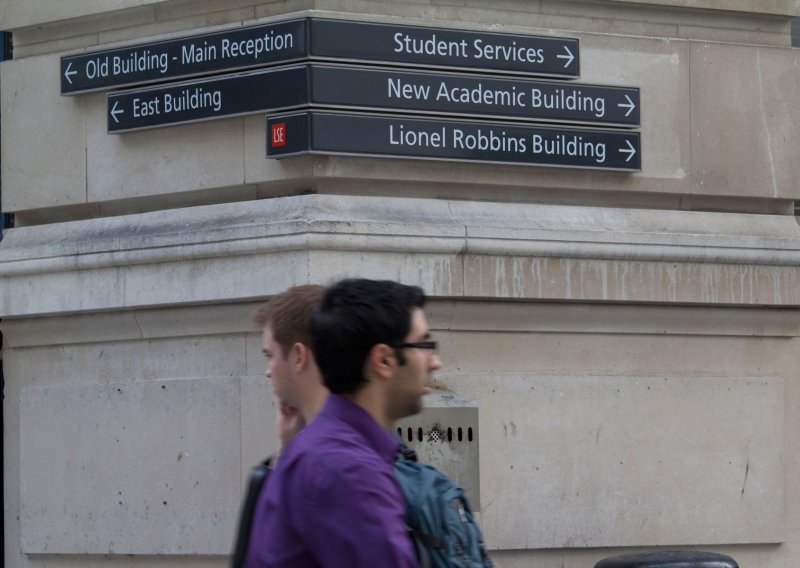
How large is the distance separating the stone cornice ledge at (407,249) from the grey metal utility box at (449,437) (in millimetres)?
489

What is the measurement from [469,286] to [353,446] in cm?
412

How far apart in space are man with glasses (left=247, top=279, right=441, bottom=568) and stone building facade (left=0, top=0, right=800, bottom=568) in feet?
11.9

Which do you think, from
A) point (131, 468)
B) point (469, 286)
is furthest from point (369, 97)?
point (131, 468)

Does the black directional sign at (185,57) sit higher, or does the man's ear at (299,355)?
the black directional sign at (185,57)

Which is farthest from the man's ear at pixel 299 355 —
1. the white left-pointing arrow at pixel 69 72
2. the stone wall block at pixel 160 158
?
the white left-pointing arrow at pixel 69 72

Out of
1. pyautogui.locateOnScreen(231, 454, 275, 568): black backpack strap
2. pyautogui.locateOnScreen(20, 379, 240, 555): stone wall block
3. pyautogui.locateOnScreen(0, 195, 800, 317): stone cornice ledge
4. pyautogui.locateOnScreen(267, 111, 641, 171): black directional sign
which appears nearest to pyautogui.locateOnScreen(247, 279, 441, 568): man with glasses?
pyautogui.locateOnScreen(231, 454, 275, 568): black backpack strap

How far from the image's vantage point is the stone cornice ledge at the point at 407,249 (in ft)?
21.4

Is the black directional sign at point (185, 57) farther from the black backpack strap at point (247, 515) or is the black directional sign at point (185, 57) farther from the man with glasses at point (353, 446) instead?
the man with glasses at point (353, 446)

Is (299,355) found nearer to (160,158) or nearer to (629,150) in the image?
(160,158)

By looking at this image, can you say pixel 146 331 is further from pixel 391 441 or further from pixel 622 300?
pixel 391 441

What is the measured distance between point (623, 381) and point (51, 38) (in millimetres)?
3152

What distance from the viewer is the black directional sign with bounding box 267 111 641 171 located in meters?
6.54

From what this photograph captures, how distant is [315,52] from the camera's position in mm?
6578

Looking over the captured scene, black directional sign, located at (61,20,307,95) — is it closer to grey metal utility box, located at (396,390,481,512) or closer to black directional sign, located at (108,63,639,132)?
black directional sign, located at (108,63,639,132)
